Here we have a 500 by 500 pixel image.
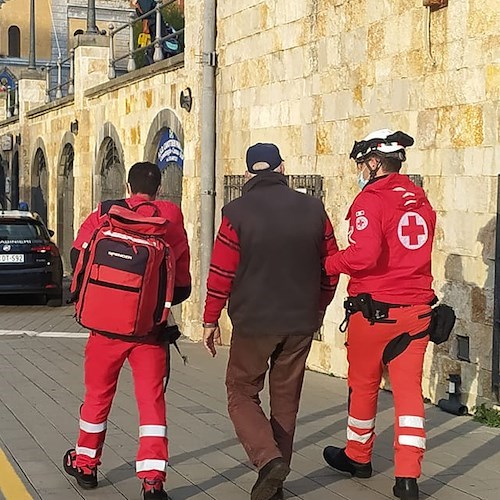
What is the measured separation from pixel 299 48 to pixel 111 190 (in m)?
8.02

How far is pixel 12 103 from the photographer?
34.7 metres

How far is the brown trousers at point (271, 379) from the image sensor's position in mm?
5906

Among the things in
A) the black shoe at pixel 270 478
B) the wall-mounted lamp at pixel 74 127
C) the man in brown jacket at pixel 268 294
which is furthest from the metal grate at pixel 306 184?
the wall-mounted lamp at pixel 74 127

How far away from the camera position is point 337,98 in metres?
10.3

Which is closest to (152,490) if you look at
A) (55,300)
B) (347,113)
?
(347,113)

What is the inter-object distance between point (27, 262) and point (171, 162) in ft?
11.3

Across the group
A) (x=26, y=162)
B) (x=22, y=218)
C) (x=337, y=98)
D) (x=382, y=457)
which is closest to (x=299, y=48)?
(x=337, y=98)

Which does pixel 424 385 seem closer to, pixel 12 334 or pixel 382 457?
→ pixel 382 457

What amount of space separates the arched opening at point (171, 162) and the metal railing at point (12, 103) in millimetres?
16780

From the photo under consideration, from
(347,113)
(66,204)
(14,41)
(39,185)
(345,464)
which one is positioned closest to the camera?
(345,464)

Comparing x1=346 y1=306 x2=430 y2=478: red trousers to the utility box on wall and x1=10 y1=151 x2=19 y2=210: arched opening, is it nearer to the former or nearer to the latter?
the utility box on wall

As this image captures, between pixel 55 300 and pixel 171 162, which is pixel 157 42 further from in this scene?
pixel 55 300

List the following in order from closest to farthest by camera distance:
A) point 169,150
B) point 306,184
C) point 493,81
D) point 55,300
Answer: point 493,81, point 306,184, point 169,150, point 55,300

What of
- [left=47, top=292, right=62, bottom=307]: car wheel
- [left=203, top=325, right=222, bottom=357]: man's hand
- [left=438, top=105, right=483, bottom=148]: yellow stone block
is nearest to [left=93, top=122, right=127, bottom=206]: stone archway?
[left=47, top=292, right=62, bottom=307]: car wheel
